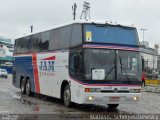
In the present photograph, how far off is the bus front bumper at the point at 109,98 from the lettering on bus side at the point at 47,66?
410cm

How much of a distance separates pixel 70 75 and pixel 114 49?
214 cm

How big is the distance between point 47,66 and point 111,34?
Answer: 189 inches

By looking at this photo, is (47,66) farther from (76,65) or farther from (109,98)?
(109,98)

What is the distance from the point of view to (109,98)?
15.8 meters

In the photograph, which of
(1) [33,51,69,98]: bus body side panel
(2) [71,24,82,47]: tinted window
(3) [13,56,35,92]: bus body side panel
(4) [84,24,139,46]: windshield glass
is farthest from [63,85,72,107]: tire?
(3) [13,56,35,92]: bus body side panel

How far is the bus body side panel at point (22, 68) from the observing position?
2313cm

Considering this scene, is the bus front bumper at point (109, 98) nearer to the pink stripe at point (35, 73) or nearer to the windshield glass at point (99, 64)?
the windshield glass at point (99, 64)

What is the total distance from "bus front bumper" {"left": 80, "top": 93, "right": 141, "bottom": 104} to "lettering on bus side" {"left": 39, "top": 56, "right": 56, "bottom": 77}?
4.10 m

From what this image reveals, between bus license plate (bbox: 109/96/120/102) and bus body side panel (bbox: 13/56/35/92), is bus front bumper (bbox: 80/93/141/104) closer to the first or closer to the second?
bus license plate (bbox: 109/96/120/102)

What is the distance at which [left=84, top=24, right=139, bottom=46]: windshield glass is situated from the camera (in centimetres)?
1609

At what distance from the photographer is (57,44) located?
62.0 ft

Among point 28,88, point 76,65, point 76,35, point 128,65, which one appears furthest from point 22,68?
point 128,65

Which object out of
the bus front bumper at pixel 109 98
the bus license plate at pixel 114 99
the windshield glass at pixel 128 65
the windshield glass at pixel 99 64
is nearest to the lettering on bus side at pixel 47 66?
the windshield glass at pixel 99 64

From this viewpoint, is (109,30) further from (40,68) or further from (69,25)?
(40,68)
